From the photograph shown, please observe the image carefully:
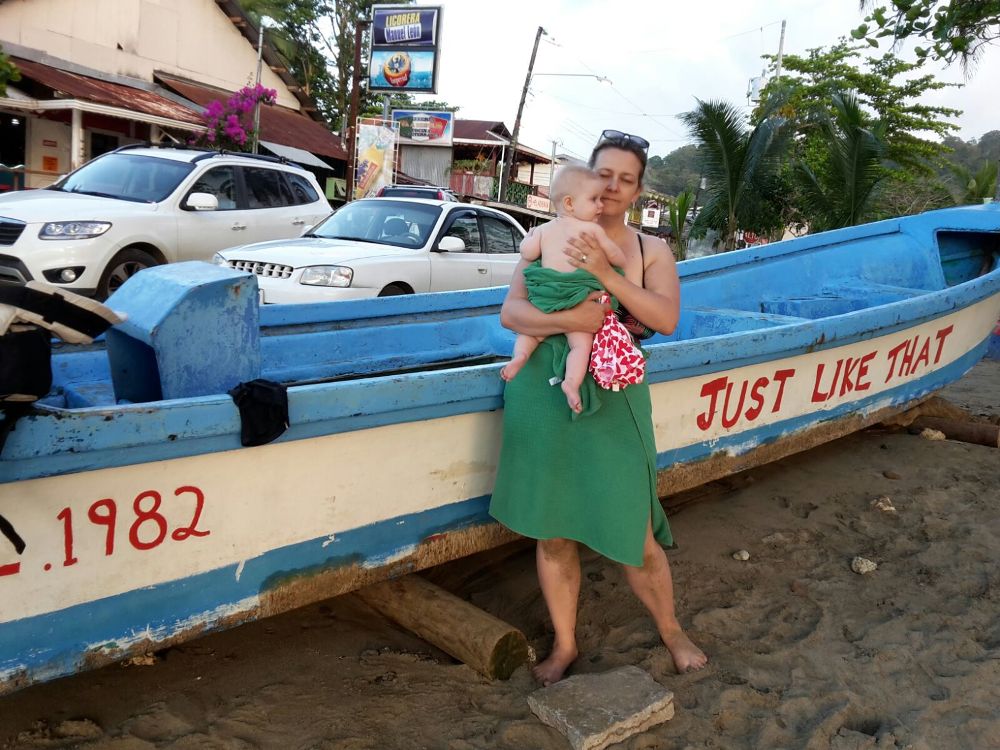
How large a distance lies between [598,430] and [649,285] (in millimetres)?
462

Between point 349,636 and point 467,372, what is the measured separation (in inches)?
39.9

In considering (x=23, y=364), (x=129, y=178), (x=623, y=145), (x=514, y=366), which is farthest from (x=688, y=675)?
(x=129, y=178)

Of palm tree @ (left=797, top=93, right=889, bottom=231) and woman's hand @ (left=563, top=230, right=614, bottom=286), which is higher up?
palm tree @ (left=797, top=93, right=889, bottom=231)

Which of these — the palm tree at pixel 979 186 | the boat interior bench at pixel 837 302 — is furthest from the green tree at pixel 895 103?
the boat interior bench at pixel 837 302

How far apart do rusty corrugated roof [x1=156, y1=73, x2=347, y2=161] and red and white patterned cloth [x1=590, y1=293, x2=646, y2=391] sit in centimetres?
1792

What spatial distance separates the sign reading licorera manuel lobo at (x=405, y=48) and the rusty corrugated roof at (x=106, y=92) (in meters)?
7.32

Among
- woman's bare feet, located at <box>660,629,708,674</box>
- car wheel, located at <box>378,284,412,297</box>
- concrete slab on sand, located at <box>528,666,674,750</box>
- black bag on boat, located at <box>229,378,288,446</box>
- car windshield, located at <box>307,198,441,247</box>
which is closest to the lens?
black bag on boat, located at <box>229,378,288,446</box>

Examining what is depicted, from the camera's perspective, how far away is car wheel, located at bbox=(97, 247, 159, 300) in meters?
6.65

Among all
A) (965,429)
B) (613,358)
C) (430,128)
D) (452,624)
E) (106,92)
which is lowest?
(452,624)

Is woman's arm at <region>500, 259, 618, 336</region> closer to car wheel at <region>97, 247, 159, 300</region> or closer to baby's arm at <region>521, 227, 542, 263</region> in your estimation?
baby's arm at <region>521, 227, 542, 263</region>

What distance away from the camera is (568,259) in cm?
226

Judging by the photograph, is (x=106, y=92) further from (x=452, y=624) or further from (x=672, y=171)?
(x=672, y=171)

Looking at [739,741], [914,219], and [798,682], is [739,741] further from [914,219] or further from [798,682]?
[914,219]

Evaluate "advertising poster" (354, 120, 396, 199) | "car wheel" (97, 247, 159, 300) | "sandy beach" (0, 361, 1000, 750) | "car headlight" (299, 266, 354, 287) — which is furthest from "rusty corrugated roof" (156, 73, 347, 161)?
"sandy beach" (0, 361, 1000, 750)
